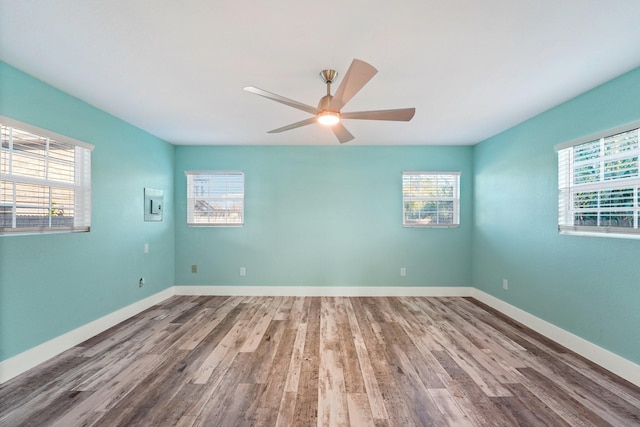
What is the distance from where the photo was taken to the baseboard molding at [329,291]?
446 centimetres

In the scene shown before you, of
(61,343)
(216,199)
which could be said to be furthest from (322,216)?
(61,343)

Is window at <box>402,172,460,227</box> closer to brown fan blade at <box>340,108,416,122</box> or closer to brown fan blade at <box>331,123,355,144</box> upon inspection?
brown fan blade at <box>331,123,355,144</box>

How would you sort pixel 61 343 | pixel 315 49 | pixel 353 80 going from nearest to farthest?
pixel 353 80
pixel 315 49
pixel 61 343

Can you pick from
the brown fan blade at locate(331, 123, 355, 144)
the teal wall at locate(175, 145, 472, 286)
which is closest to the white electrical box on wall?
the teal wall at locate(175, 145, 472, 286)

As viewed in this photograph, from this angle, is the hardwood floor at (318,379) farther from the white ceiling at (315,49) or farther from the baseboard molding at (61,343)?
the white ceiling at (315,49)

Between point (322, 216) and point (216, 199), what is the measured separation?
1.75 meters

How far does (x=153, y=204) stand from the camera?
3943 millimetres

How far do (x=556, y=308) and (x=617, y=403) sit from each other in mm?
1109

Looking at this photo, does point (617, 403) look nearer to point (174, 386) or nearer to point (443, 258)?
point (443, 258)

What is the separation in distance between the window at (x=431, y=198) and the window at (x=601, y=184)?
1681 millimetres

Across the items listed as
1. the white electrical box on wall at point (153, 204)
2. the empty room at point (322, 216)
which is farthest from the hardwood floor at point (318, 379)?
the white electrical box on wall at point (153, 204)

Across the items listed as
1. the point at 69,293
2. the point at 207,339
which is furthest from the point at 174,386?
the point at 69,293

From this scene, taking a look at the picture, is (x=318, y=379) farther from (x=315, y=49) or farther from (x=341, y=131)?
(x=315, y=49)

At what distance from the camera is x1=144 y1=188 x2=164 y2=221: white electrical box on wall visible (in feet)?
12.5
